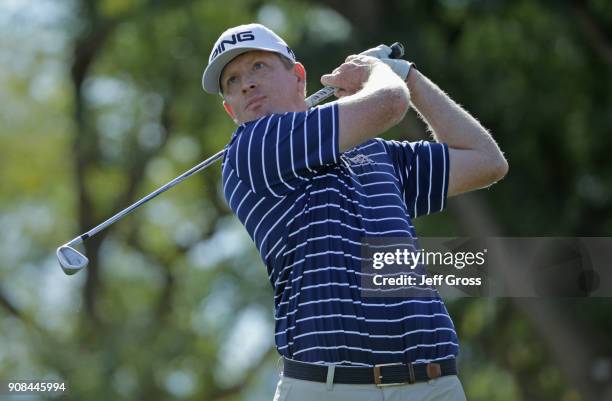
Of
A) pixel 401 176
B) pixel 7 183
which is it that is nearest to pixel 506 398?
pixel 7 183

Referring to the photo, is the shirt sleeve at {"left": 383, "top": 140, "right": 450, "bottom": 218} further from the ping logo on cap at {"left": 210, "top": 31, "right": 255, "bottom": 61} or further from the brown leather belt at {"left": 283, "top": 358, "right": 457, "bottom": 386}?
the brown leather belt at {"left": 283, "top": 358, "right": 457, "bottom": 386}

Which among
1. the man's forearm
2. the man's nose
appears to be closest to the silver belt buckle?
the man's forearm

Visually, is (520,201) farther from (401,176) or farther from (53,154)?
(401,176)

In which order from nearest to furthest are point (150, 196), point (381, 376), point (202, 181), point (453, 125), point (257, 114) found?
point (381, 376) → point (257, 114) → point (453, 125) → point (150, 196) → point (202, 181)

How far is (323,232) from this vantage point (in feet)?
11.4

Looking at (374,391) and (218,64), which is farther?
(218,64)

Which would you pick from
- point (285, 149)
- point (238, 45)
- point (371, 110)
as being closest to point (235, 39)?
point (238, 45)

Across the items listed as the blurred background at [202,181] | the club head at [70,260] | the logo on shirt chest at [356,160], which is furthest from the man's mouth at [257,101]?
the blurred background at [202,181]

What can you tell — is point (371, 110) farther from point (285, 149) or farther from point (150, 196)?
point (150, 196)

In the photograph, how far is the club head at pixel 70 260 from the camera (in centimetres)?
402

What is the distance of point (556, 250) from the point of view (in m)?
10.3

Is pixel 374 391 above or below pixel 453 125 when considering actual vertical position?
below

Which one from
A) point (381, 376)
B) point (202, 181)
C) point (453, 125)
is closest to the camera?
point (381, 376)

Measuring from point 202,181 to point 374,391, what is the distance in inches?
597
